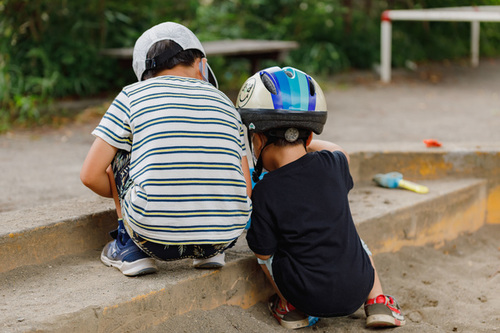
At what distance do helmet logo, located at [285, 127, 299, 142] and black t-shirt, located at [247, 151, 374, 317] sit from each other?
0.09 m

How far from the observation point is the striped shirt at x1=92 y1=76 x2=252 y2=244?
7.19 ft

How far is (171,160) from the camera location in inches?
86.3

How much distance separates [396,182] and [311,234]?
1613 mm

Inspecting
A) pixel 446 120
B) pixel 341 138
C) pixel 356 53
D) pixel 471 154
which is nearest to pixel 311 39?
pixel 356 53

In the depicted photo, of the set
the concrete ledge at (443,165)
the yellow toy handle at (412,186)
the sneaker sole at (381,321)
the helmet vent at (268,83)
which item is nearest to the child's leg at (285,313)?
the sneaker sole at (381,321)

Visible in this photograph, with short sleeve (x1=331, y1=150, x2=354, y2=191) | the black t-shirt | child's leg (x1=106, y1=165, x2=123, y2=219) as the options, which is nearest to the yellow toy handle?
short sleeve (x1=331, y1=150, x2=354, y2=191)

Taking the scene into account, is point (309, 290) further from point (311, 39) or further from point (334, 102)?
point (311, 39)

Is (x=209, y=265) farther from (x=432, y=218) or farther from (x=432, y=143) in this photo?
(x=432, y=143)

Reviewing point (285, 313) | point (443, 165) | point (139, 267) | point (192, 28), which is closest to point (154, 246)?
point (139, 267)

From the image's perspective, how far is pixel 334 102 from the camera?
7488mm

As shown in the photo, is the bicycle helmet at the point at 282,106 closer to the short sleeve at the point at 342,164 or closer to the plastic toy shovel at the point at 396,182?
the short sleeve at the point at 342,164

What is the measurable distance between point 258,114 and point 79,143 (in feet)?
10.7

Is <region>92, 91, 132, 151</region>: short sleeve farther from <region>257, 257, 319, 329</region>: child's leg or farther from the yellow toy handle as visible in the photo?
the yellow toy handle

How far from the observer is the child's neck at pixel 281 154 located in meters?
2.50
